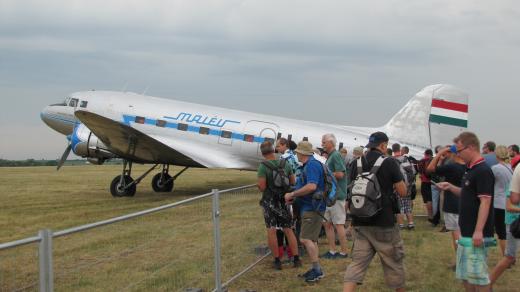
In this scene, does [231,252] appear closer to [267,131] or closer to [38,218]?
[38,218]

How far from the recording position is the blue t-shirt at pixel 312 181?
22.0 ft

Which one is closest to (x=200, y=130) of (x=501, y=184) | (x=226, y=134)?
(x=226, y=134)

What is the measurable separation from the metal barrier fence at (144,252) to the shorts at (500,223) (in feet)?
11.0

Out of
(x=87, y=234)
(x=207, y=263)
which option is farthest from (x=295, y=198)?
(x=87, y=234)

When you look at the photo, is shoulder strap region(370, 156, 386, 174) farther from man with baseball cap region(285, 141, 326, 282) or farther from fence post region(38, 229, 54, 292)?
fence post region(38, 229, 54, 292)

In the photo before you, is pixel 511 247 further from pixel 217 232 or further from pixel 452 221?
pixel 217 232

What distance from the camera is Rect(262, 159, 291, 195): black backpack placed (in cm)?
709

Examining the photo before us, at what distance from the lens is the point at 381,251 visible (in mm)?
5328

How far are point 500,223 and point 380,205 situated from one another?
2734mm

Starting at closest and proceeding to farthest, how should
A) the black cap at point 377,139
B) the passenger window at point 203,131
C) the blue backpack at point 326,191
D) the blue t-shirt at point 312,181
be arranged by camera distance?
the black cap at point 377,139, the blue t-shirt at point 312,181, the blue backpack at point 326,191, the passenger window at point 203,131

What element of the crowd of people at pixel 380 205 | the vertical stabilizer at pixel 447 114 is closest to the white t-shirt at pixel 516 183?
the crowd of people at pixel 380 205

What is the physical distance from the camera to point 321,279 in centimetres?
693

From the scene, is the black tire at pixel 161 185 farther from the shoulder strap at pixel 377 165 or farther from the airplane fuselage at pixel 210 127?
the shoulder strap at pixel 377 165

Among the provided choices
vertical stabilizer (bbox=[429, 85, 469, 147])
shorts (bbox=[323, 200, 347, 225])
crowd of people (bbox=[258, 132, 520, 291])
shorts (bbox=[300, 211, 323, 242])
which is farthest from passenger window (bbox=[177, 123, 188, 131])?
shorts (bbox=[300, 211, 323, 242])
